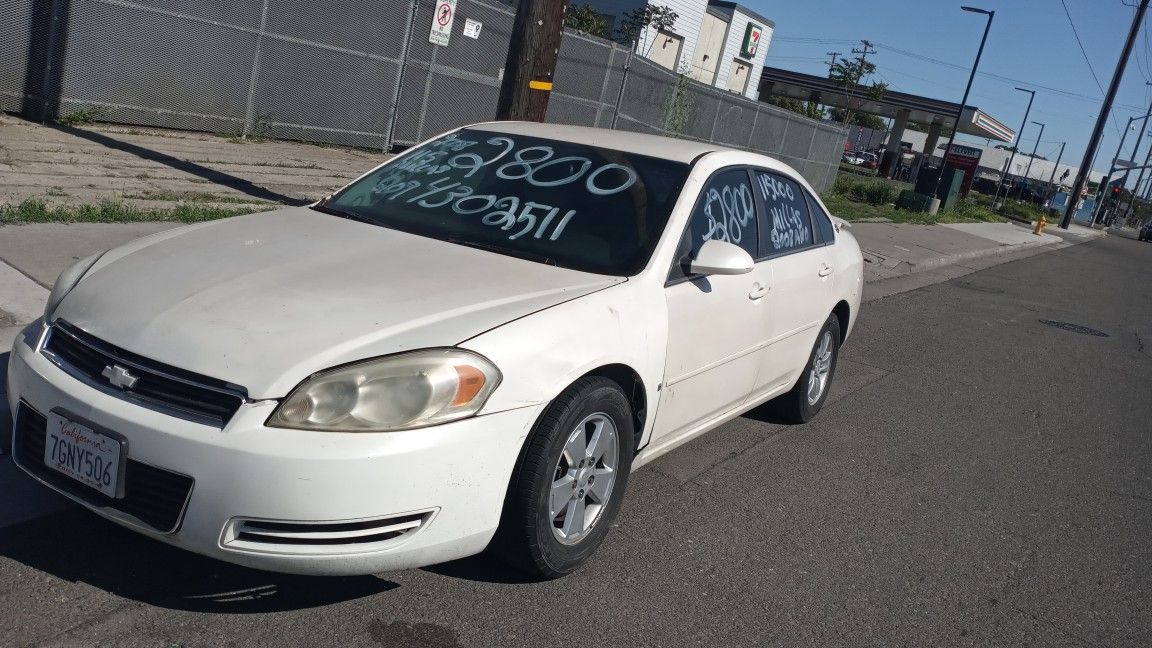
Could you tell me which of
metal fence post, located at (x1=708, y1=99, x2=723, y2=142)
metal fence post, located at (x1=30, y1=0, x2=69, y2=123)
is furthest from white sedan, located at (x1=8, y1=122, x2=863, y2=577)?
metal fence post, located at (x1=708, y1=99, x2=723, y2=142)

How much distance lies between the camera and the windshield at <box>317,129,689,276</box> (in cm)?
422

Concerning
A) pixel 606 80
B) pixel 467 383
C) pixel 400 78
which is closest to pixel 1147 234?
pixel 606 80

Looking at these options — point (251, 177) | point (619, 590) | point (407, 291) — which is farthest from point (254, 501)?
point (251, 177)

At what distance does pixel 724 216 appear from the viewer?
473 centimetres

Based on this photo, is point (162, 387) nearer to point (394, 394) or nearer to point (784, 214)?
point (394, 394)

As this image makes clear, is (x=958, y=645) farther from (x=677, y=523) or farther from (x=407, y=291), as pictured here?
(x=407, y=291)

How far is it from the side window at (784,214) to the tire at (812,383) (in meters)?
0.62

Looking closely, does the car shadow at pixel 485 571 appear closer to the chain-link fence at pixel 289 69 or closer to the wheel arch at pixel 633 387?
the wheel arch at pixel 633 387

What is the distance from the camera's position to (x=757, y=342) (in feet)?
16.1

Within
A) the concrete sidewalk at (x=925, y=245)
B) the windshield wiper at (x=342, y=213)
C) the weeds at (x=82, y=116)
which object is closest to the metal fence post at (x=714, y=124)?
the concrete sidewalk at (x=925, y=245)

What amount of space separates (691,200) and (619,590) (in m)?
1.65

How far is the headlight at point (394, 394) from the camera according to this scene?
2.99 m

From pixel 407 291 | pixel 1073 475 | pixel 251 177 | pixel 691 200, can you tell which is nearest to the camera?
pixel 407 291

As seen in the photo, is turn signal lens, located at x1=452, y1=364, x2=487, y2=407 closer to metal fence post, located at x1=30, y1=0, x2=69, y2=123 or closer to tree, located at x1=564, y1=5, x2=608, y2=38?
metal fence post, located at x1=30, y1=0, x2=69, y2=123
